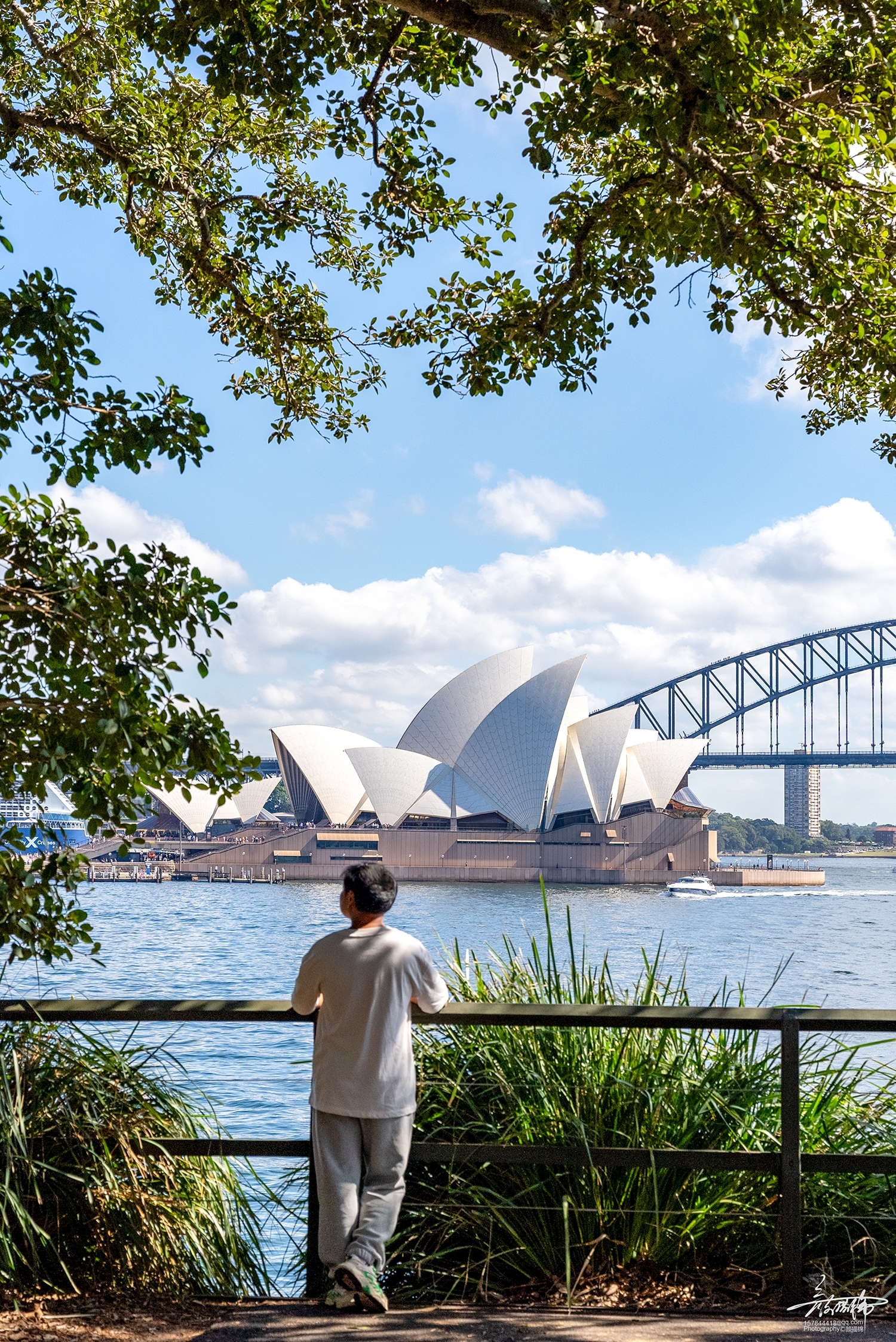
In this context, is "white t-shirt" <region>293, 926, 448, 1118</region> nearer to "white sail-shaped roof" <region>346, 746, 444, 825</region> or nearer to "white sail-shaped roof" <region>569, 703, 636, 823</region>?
"white sail-shaped roof" <region>569, 703, 636, 823</region>

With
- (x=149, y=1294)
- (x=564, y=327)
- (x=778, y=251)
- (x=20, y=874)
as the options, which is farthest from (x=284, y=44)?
(x=149, y=1294)

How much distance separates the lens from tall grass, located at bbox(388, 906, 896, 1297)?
332cm

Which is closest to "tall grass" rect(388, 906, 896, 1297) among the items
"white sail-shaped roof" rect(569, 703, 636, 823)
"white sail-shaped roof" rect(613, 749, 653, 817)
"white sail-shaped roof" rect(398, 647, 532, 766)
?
"white sail-shaped roof" rect(398, 647, 532, 766)

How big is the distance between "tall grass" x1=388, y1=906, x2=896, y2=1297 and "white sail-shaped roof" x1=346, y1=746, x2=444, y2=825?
204ft

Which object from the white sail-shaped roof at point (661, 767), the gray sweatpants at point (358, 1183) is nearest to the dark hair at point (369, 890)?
the gray sweatpants at point (358, 1183)

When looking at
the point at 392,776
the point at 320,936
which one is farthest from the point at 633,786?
the point at 320,936

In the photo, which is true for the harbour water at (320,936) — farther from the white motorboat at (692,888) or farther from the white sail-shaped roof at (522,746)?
the white sail-shaped roof at (522,746)

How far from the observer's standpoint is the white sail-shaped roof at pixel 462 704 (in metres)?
61.0

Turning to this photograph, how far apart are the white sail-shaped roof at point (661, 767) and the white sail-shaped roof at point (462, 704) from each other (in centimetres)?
1130

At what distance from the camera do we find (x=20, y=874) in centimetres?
269

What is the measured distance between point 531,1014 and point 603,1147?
46 centimetres
